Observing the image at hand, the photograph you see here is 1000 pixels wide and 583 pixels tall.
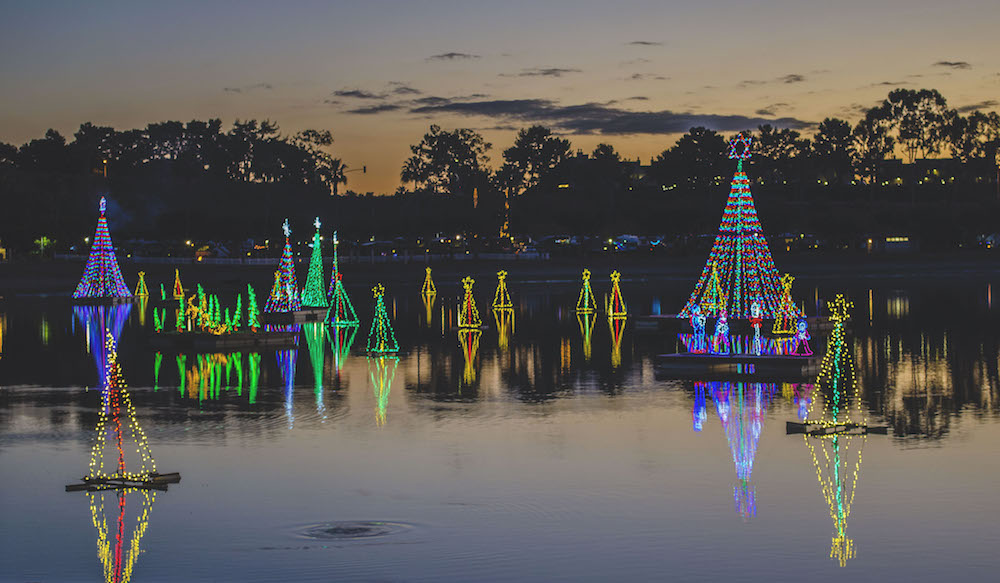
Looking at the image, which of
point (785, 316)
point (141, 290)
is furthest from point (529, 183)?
point (785, 316)

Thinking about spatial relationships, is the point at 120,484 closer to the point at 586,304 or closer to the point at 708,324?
the point at 708,324

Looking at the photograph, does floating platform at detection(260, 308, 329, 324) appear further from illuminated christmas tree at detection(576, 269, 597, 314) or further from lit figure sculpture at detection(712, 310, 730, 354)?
lit figure sculpture at detection(712, 310, 730, 354)

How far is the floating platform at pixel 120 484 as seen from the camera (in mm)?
13844

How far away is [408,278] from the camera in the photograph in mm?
71750

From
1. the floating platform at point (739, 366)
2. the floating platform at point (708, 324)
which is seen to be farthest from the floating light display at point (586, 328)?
the floating platform at point (739, 366)

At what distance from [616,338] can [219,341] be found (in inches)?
381

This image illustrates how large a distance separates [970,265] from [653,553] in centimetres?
7806

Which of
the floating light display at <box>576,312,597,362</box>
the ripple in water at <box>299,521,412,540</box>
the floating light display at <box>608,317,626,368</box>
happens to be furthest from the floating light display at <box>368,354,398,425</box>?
the ripple in water at <box>299,521,412,540</box>

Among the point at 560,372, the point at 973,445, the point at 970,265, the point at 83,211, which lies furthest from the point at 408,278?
the point at 83,211

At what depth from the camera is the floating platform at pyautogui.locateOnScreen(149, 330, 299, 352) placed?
99.5 ft

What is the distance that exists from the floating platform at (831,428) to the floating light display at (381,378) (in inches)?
223

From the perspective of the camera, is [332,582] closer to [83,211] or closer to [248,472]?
[248,472]

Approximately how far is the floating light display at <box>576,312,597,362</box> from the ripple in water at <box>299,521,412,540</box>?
15165 millimetres

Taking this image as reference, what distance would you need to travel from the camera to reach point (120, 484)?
14008 millimetres
